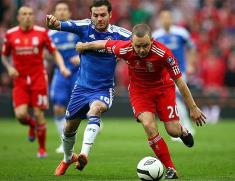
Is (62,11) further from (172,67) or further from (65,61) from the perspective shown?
(172,67)

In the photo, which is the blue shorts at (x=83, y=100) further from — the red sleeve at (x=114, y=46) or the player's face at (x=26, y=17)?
the player's face at (x=26, y=17)

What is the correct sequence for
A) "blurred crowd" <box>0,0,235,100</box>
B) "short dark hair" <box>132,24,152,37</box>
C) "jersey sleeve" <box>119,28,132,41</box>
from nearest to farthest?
"short dark hair" <box>132,24,152,37</box> < "jersey sleeve" <box>119,28,132,41</box> < "blurred crowd" <box>0,0,235,100</box>

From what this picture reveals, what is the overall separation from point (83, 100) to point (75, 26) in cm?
113

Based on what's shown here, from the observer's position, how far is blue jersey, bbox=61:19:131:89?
11.1 m

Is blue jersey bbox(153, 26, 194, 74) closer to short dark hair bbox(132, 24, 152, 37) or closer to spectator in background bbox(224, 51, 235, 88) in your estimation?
short dark hair bbox(132, 24, 152, 37)

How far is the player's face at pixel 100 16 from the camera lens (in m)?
11.0

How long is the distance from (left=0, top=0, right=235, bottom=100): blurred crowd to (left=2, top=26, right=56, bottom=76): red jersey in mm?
10093

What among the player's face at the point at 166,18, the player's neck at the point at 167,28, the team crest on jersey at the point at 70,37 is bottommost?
the player's neck at the point at 167,28

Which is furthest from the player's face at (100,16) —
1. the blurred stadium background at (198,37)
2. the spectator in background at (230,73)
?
the spectator in background at (230,73)

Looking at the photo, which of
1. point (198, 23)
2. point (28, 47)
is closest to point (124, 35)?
point (28, 47)

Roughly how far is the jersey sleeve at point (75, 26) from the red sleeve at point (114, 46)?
0.79 m

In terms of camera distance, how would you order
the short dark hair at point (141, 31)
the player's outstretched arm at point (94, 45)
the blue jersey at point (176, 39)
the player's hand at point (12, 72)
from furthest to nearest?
1. the blue jersey at point (176, 39)
2. the player's hand at point (12, 72)
3. the player's outstretched arm at point (94, 45)
4. the short dark hair at point (141, 31)

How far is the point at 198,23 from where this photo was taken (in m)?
26.9

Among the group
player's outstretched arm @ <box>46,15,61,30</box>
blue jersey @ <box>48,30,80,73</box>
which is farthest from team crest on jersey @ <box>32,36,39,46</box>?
player's outstretched arm @ <box>46,15,61,30</box>
